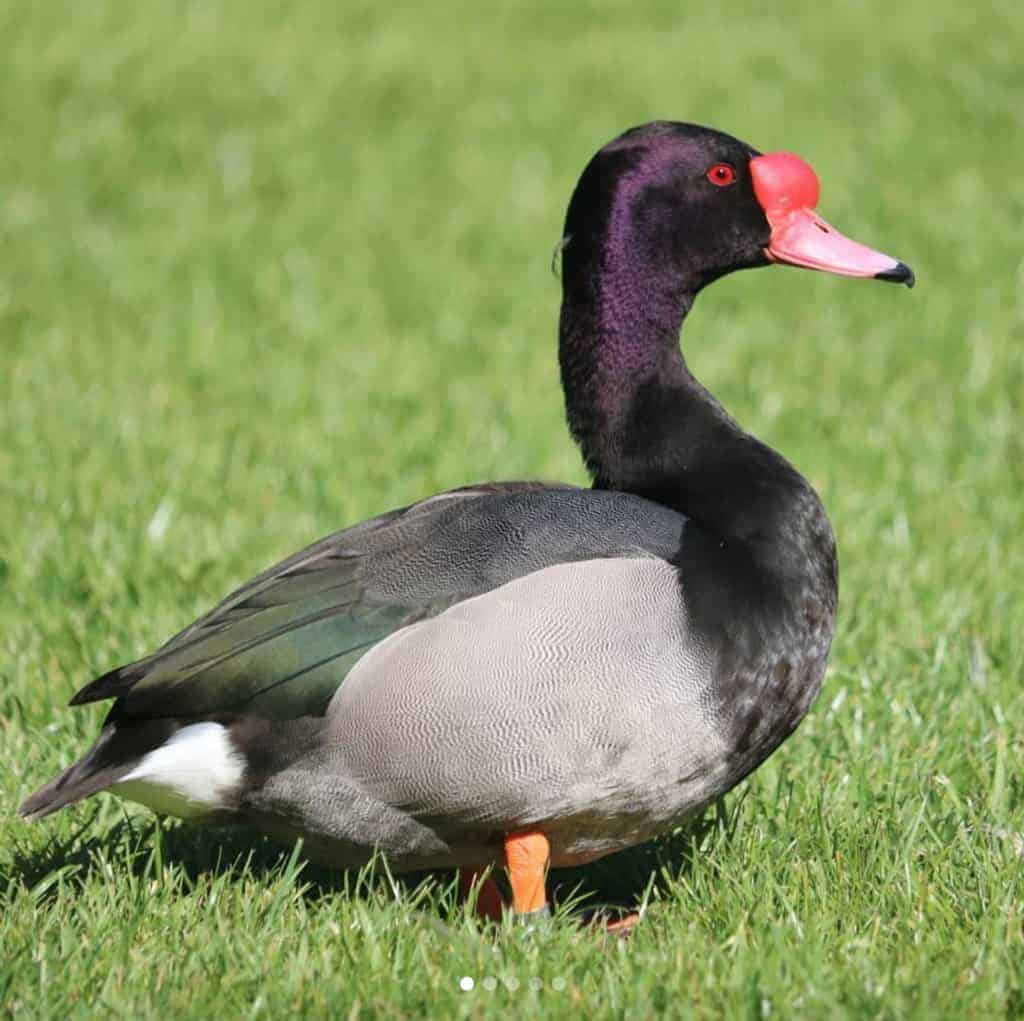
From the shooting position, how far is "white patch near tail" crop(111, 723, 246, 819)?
315 centimetres

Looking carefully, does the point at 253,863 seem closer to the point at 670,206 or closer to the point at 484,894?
the point at 484,894

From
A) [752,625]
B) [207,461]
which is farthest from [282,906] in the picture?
[207,461]

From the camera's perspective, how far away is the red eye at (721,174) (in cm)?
372

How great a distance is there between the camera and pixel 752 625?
3.22m

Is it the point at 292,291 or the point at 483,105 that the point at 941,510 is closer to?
the point at 292,291

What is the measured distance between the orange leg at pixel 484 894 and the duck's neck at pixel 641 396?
0.88m

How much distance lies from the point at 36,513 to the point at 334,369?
1.87m

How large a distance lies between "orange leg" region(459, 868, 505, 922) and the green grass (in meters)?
0.07

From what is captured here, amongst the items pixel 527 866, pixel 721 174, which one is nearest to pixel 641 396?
pixel 721 174

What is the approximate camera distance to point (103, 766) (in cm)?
317

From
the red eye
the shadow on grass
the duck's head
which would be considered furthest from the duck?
the red eye

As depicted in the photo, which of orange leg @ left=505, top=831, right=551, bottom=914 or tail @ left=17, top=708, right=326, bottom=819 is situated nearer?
tail @ left=17, top=708, right=326, bottom=819

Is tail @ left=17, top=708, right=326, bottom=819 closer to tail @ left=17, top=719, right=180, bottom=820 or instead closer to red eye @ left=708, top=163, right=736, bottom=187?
tail @ left=17, top=719, right=180, bottom=820

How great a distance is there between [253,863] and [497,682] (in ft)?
2.84
